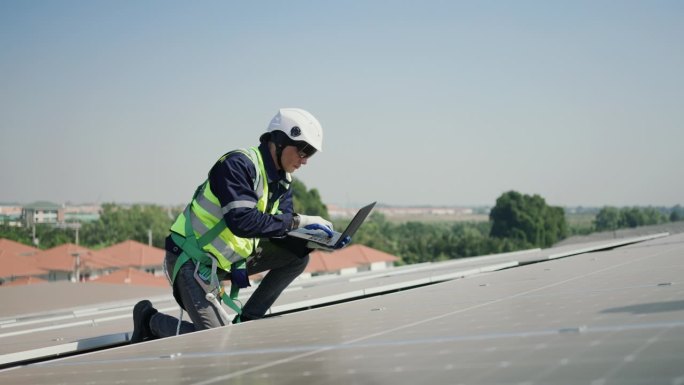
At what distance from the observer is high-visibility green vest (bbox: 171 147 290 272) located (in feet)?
18.6

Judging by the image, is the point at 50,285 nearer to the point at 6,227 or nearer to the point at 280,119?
the point at 280,119

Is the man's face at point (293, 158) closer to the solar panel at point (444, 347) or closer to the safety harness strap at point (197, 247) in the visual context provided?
the safety harness strap at point (197, 247)

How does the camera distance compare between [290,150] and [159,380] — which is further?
[290,150]

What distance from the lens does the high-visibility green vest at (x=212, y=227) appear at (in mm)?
5668

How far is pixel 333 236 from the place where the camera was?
5750mm

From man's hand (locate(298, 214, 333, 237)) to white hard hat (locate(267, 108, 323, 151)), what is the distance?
1.43ft

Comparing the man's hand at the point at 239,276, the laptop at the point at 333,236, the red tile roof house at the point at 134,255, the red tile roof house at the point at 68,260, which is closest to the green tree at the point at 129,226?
the red tile roof house at the point at 134,255

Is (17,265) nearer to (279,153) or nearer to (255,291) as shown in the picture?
(255,291)

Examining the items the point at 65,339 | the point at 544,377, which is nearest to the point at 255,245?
the point at 65,339

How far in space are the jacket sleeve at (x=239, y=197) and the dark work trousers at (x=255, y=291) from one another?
0.49 metres

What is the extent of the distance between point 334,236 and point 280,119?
0.78m

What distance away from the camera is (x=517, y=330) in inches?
119

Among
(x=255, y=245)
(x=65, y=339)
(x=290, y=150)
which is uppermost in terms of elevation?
(x=290, y=150)

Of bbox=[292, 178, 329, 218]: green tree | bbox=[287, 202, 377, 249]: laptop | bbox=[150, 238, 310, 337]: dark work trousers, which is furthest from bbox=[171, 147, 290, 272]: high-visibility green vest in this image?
bbox=[292, 178, 329, 218]: green tree
